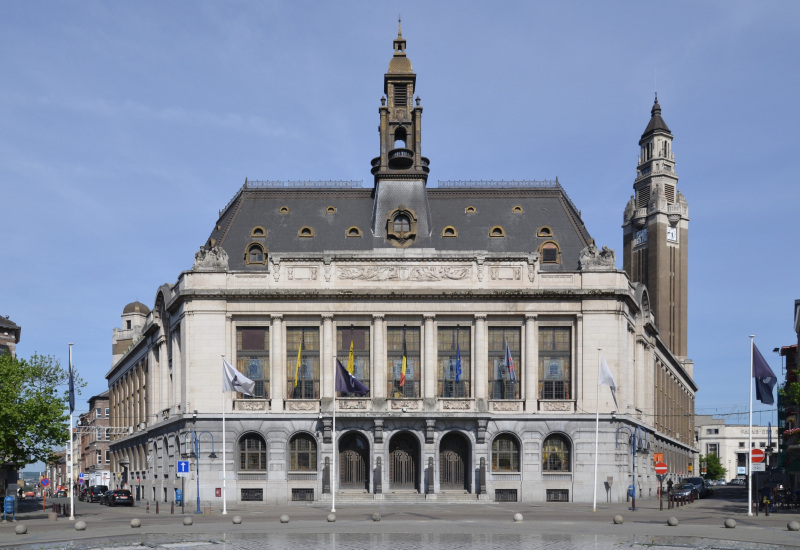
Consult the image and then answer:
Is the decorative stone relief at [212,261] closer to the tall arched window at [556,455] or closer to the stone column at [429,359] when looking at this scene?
the stone column at [429,359]

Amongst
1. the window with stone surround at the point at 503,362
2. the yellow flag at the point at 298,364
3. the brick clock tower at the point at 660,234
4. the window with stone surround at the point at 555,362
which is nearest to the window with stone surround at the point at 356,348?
the yellow flag at the point at 298,364

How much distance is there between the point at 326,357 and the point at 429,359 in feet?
26.6

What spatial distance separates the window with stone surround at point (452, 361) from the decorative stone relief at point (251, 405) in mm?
13700

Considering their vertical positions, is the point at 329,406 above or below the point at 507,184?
below

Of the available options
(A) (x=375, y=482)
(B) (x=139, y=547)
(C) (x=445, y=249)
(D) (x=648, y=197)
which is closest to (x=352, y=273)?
(C) (x=445, y=249)

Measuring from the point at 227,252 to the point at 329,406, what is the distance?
52.3ft

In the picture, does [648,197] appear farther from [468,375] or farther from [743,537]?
[743,537]

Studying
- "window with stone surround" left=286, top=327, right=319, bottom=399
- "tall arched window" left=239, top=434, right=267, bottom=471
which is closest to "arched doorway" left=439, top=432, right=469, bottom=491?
"window with stone surround" left=286, top=327, right=319, bottom=399

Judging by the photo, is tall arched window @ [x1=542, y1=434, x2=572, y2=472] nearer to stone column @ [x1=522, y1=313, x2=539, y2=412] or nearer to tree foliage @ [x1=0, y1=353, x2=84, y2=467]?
Answer: stone column @ [x1=522, y1=313, x2=539, y2=412]

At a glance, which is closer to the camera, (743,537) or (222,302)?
(743,537)

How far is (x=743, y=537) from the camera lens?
139 feet

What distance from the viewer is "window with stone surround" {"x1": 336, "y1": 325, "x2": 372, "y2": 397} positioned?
78188 mm

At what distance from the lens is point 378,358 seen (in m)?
77.8

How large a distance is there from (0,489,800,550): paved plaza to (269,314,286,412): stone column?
1517 cm
